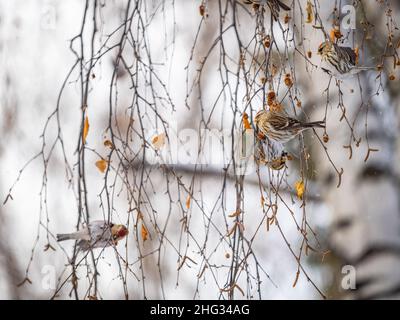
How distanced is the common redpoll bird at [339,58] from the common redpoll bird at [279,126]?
17 cm

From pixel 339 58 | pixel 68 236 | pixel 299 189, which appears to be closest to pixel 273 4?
pixel 339 58

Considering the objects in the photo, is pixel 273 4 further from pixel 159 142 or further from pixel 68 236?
pixel 68 236

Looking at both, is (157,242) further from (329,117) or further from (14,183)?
(329,117)

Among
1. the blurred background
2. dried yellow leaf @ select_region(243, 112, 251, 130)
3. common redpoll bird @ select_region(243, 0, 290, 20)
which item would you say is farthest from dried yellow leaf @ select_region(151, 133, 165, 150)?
common redpoll bird @ select_region(243, 0, 290, 20)

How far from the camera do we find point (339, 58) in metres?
1.13

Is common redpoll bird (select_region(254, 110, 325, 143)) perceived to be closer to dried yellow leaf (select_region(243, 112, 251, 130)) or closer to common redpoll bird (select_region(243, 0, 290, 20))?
dried yellow leaf (select_region(243, 112, 251, 130))

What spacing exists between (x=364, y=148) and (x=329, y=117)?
0.13 metres

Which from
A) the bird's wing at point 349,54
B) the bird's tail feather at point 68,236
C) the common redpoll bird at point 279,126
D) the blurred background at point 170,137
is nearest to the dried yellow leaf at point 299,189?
the blurred background at point 170,137

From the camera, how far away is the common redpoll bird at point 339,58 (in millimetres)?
1130

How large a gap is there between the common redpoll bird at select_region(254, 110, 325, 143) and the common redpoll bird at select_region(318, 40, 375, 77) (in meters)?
0.17

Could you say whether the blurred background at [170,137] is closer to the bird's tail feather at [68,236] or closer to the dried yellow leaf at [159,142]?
the dried yellow leaf at [159,142]

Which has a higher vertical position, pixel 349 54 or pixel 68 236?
pixel 349 54

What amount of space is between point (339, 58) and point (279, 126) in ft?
0.72

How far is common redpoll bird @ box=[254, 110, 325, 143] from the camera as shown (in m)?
1.06
